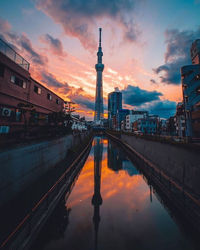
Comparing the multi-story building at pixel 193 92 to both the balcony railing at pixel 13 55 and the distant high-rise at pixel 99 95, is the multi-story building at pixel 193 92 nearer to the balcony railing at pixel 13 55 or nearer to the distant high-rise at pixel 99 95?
the balcony railing at pixel 13 55

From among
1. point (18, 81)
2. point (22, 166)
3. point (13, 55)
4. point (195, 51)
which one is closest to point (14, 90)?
point (18, 81)

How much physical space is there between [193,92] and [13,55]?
129 feet

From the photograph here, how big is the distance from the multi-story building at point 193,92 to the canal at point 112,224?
84.7ft

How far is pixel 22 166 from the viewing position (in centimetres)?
915

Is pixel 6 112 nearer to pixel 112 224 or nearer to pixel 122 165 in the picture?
pixel 112 224

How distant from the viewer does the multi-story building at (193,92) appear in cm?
2856

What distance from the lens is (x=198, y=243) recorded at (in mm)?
6172

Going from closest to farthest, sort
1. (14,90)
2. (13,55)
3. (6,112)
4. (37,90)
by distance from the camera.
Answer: (6,112)
(14,90)
(13,55)
(37,90)

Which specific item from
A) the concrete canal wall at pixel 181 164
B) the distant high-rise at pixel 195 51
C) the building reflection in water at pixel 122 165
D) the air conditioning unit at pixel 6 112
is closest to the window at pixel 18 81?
the air conditioning unit at pixel 6 112

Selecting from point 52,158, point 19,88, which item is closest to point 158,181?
point 52,158

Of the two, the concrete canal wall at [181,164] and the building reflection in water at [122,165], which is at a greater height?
the concrete canal wall at [181,164]

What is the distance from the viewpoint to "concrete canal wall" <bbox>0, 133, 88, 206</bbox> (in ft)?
24.1

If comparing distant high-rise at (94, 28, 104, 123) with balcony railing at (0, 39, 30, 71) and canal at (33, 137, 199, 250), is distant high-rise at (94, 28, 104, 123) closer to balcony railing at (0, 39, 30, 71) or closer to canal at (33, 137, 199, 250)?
balcony railing at (0, 39, 30, 71)

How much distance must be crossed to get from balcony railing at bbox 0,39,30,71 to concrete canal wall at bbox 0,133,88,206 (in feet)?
36.7
